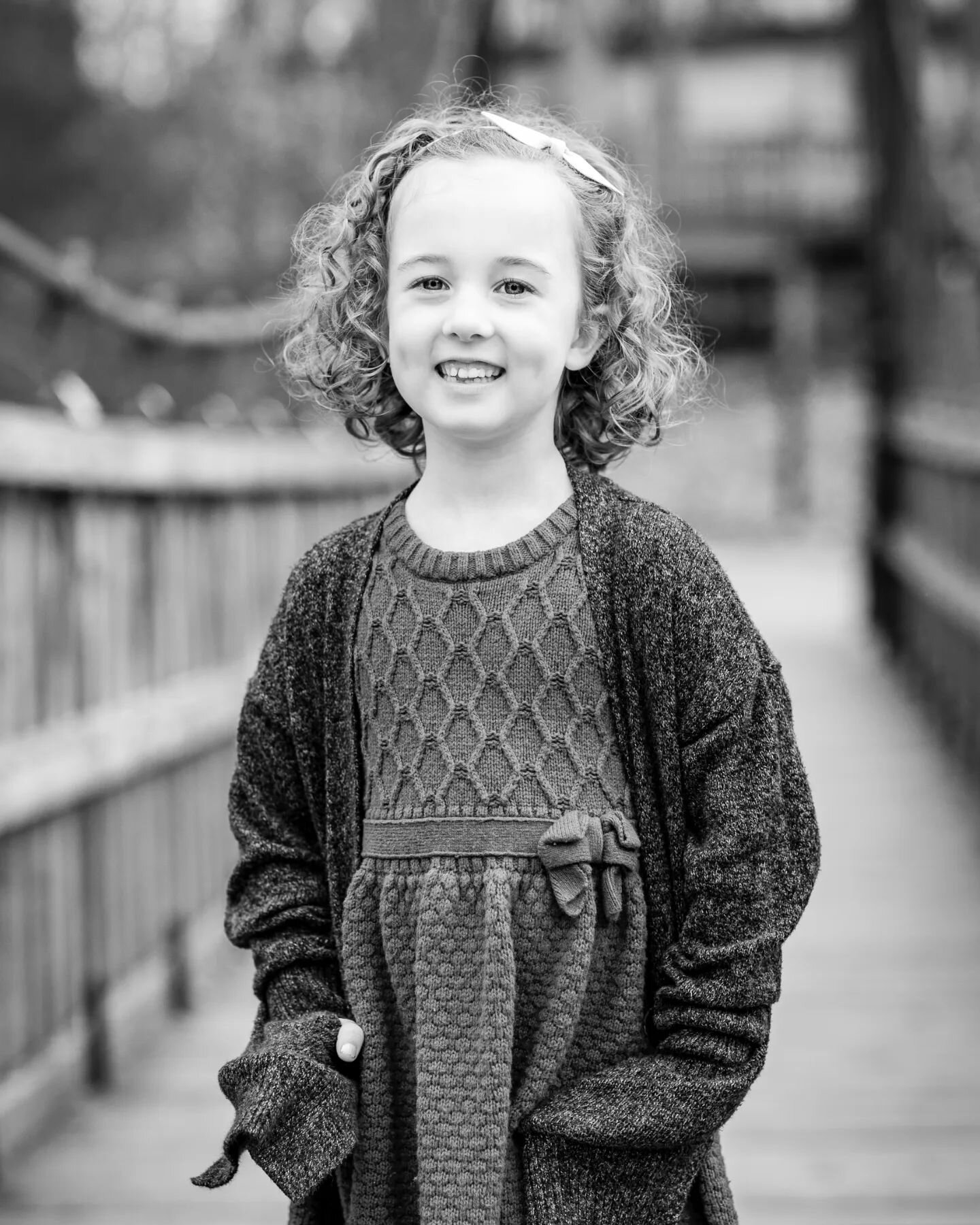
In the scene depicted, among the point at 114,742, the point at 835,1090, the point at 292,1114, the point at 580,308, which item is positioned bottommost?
the point at 835,1090

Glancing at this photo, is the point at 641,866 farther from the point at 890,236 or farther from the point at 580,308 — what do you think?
the point at 890,236

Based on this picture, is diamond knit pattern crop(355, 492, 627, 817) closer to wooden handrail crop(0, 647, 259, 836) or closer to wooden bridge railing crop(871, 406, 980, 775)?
wooden handrail crop(0, 647, 259, 836)

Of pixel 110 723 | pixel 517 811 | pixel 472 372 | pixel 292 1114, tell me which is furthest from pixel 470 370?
pixel 110 723

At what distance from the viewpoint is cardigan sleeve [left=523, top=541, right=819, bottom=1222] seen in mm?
1577

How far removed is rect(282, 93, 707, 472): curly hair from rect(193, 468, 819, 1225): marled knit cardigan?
11 centimetres

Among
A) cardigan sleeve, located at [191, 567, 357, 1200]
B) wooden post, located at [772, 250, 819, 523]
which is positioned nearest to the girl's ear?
cardigan sleeve, located at [191, 567, 357, 1200]

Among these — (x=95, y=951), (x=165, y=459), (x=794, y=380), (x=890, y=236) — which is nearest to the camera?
(x=95, y=951)

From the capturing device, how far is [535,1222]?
63.7 inches

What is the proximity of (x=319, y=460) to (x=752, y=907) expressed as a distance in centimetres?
376

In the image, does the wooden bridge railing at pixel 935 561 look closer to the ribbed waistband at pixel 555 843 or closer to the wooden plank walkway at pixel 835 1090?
the wooden plank walkway at pixel 835 1090

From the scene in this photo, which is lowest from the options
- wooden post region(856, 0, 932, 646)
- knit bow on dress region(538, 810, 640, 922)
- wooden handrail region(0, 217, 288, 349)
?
knit bow on dress region(538, 810, 640, 922)

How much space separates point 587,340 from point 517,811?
0.48 metres

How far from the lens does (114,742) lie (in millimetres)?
3361

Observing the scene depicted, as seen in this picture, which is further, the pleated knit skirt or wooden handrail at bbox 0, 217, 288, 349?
wooden handrail at bbox 0, 217, 288, 349
